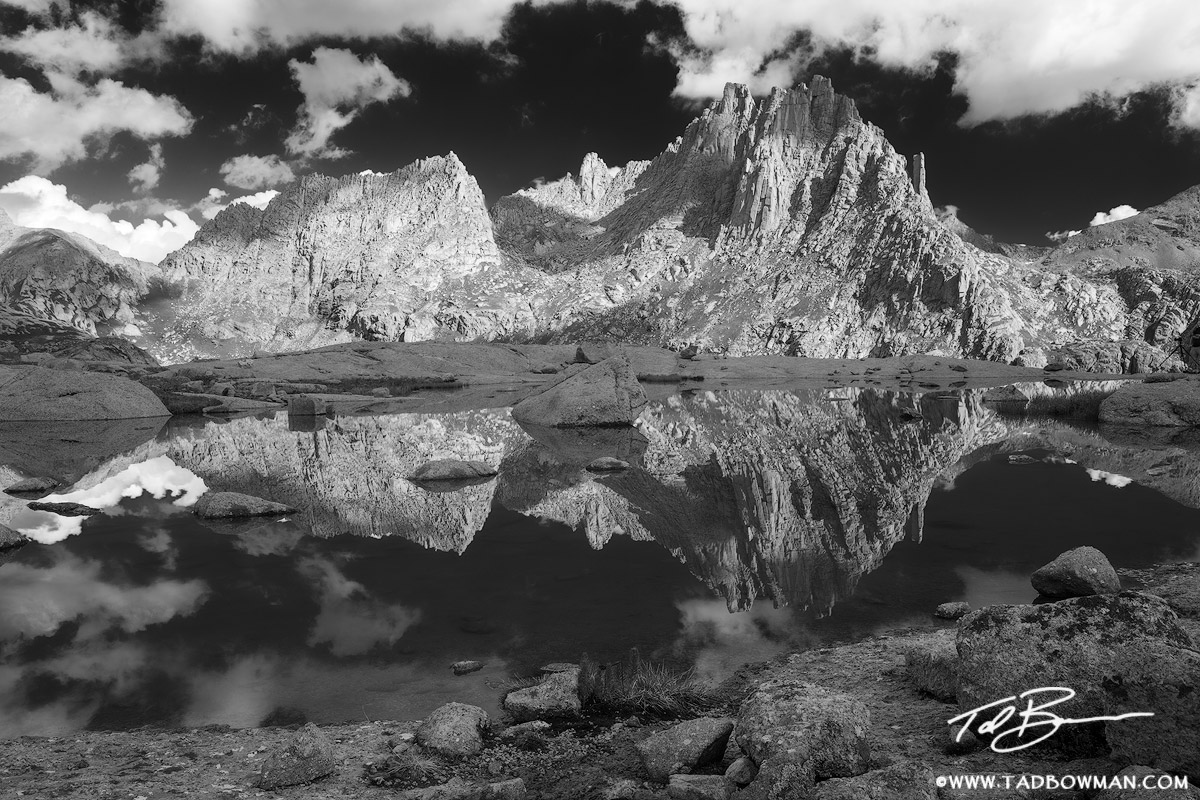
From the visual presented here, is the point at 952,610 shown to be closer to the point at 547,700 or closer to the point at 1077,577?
the point at 1077,577

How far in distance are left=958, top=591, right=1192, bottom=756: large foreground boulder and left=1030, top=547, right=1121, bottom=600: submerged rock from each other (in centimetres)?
451

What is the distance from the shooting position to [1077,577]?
8.56 m

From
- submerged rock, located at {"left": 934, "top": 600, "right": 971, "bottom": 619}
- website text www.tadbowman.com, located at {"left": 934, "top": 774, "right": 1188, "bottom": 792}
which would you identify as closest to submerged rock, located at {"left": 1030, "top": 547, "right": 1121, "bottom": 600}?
submerged rock, located at {"left": 934, "top": 600, "right": 971, "bottom": 619}

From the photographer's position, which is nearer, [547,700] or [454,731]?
[454,731]

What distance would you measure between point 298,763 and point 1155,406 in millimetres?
36098

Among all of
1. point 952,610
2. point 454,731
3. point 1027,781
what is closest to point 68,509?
point 454,731

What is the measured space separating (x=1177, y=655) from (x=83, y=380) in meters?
50.8

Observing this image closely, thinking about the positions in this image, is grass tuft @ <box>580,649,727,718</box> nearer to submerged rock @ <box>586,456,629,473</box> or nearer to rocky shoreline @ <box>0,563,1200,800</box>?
rocky shoreline @ <box>0,563,1200,800</box>

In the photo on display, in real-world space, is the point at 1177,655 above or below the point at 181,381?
below

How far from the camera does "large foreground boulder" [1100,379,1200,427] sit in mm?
27547

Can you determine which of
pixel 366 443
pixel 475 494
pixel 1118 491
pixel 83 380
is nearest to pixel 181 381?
pixel 83 380

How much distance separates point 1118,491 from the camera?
15.6 meters

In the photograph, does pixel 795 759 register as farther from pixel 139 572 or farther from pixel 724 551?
pixel 139 572

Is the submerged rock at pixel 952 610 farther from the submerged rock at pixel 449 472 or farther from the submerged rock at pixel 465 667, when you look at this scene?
the submerged rock at pixel 449 472
